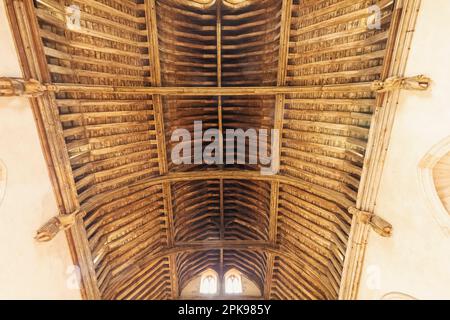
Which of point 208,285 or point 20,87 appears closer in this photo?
point 20,87

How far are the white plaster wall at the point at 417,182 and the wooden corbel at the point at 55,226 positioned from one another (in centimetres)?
1086

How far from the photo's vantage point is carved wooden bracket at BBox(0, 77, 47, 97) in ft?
19.7

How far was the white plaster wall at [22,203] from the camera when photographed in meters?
6.42

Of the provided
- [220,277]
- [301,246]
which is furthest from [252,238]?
[220,277]

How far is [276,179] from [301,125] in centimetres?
307

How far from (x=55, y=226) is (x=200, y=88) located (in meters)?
7.59

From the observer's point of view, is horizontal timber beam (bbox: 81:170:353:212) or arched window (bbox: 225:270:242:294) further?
arched window (bbox: 225:270:242:294)

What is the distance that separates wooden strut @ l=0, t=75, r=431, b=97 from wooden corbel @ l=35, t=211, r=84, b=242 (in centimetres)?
411

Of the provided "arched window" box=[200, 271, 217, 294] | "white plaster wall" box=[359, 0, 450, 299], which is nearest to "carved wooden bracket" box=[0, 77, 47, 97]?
"white plaster wall" box=[359, 0, 450, 299]

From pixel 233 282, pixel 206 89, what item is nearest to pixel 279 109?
pixel 206 89

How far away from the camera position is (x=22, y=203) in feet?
23.3

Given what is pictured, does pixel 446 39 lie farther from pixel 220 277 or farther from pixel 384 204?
pixel 220 277

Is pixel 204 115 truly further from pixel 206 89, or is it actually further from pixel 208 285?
pixel 208 285

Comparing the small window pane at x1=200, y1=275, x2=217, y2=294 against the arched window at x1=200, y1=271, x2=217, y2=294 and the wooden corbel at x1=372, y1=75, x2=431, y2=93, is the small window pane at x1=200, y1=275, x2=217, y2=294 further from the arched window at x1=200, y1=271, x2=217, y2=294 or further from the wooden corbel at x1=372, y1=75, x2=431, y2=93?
the wooden corbel at x1=372, y1=75, x2=431, y2=93
